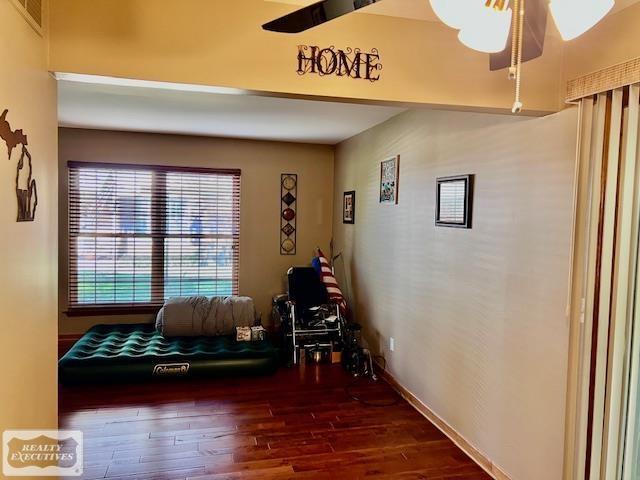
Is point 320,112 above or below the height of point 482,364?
above

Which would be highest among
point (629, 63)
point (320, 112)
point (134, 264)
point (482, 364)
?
point (320, 112)

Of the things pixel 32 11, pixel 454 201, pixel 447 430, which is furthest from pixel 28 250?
pixel 447 430

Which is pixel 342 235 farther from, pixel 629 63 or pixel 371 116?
pixel 629 63

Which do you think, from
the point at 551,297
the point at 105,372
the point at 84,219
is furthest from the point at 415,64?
the point at 84,219

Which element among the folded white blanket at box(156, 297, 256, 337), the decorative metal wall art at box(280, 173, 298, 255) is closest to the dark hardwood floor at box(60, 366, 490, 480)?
the folded white blanket at box(156, 297, 256, 337)

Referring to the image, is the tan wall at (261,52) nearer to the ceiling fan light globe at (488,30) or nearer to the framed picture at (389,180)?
the ceiling fan light globe at (488,30)

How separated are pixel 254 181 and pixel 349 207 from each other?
4.00 feet

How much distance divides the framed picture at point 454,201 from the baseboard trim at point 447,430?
4.58ft

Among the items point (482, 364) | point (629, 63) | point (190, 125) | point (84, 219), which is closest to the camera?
point (629, 63)

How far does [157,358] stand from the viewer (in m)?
4.03

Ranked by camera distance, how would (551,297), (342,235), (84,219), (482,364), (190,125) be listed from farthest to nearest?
(342,235) < (84,219) < (190,125) < (482,364) < (551,297)

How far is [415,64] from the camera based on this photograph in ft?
6.94

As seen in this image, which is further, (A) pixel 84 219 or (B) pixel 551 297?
(A) pixel 84 219

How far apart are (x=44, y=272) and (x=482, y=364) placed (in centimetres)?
242
